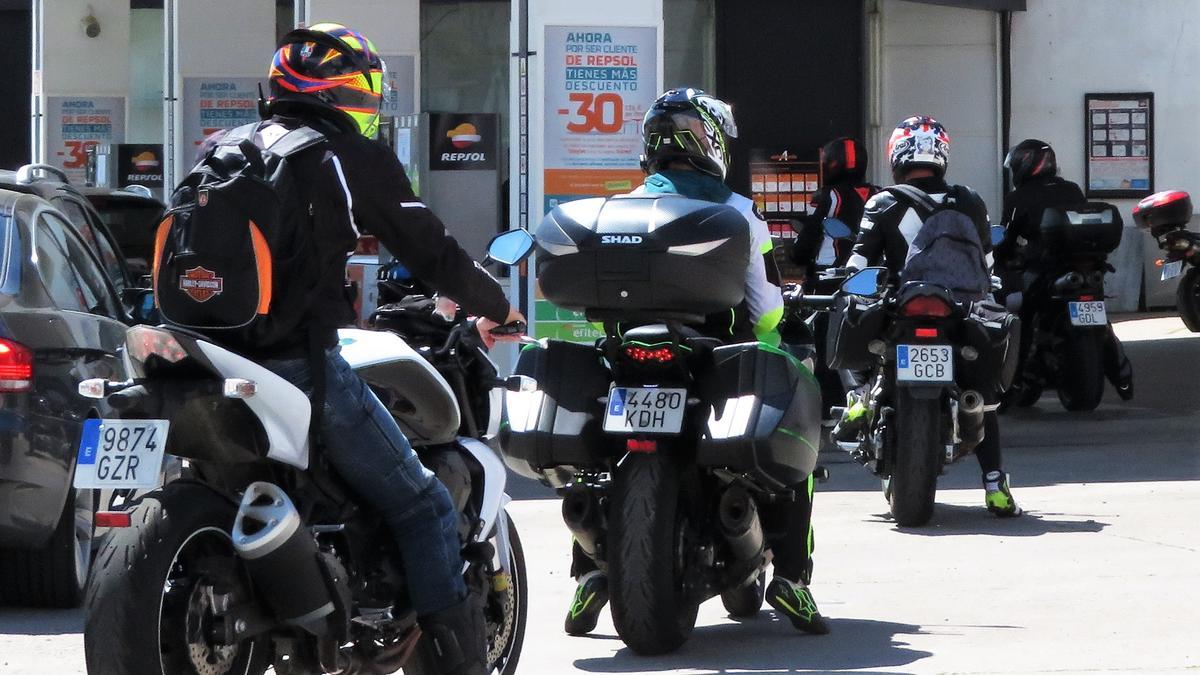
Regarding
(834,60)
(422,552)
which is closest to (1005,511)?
(422,552)

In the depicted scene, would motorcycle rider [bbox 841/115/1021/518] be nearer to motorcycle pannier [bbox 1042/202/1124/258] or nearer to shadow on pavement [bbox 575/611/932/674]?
shadow on pavement [bbox 575/611/932/674]

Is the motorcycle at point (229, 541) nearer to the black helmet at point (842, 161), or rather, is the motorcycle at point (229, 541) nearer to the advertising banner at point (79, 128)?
the black helmet at point (842, 161)

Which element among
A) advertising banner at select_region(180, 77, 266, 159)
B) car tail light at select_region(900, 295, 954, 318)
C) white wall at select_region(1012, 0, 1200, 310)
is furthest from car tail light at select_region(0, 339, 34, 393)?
white wall at select_region(1012, 0, 1200, 310)

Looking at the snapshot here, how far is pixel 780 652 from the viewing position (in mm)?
6586

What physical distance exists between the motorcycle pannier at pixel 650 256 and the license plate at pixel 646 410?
25 cm

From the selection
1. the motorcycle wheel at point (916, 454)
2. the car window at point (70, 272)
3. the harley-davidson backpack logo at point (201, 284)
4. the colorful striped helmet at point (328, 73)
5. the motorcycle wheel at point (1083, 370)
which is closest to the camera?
the harley-davidson backpack logo at point (201, 284)

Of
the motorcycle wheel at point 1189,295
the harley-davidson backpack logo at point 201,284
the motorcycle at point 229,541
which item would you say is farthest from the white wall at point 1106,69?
the harley-davidson backpack logo at point 201,284

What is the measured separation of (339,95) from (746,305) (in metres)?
2.15

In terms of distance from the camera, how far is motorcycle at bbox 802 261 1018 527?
361 inches

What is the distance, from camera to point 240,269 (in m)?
4.56

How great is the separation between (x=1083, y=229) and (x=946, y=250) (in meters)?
4.55

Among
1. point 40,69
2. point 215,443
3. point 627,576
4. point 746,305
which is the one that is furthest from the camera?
point 40,69

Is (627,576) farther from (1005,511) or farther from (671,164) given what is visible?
(1005,511)

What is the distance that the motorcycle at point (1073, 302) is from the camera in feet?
44.8
